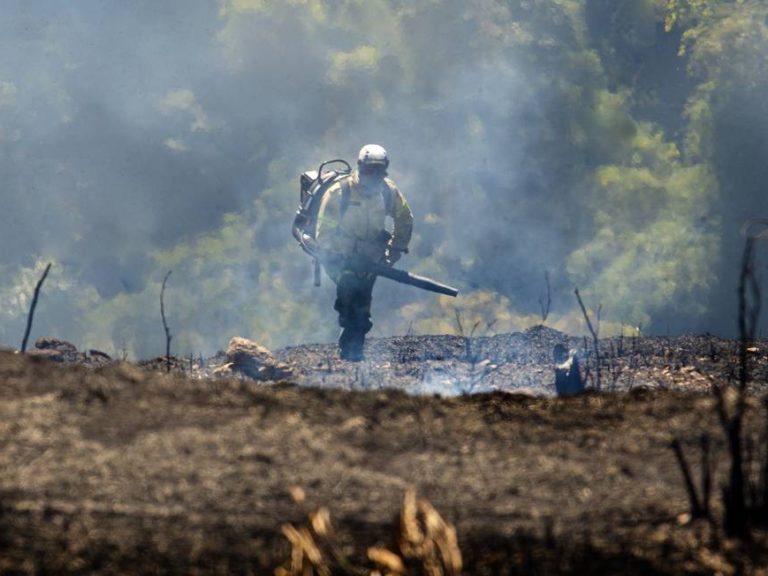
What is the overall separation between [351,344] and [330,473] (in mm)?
7717

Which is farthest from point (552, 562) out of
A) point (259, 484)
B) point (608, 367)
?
point (608, 367)

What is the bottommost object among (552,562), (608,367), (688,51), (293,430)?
(552,562)

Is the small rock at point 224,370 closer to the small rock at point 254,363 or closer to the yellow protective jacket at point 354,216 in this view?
the small rock at point 254,363

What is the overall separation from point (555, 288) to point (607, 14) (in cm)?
511

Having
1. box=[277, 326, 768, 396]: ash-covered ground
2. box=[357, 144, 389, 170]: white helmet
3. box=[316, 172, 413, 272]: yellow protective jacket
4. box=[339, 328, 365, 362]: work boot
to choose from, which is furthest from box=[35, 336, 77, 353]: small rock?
box=[357, 144, 389, 170]: white helmet

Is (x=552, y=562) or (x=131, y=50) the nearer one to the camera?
(x=552, y=562)

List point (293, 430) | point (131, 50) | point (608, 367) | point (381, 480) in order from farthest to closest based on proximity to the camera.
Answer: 1. point (131, 50)
2. point (608, 367)
3. point (293, 430)
4. point (381, 480)

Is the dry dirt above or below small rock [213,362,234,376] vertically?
below

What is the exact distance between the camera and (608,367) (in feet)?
44.9

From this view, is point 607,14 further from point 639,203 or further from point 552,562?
point 552,562

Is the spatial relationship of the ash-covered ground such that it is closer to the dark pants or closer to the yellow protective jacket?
the dark pants

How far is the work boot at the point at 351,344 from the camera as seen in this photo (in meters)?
14.5

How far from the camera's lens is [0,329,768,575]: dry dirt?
20.8 ft

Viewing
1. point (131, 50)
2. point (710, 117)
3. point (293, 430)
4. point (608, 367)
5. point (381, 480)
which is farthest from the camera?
point (131, 50)
